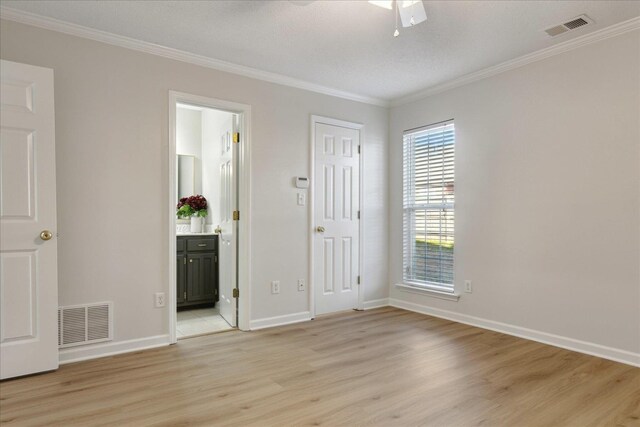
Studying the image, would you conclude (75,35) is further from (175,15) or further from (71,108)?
(175,15)

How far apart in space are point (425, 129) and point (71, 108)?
11.2 ft

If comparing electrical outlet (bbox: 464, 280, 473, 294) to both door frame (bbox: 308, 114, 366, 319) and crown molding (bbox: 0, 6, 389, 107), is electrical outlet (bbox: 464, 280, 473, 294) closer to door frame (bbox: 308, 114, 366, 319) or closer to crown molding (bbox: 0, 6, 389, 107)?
door frame (bbox: 308, 114, 366, 319)

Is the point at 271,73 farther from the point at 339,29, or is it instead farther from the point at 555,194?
the point at 555,194

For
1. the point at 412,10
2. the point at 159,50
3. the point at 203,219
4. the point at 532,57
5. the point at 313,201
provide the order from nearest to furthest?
the point at 412,10 → the point at 159,50 → the point at 532,57 → the point at 313,201 → the point at 203,219

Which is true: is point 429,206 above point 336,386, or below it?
above

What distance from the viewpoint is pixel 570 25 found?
2.91m

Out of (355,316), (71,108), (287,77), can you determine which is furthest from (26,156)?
(355,316)

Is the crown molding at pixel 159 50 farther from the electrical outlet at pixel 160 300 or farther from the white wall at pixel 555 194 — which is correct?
the electrical outlet at pixel 160 300

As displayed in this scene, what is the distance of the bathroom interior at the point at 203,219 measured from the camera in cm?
417

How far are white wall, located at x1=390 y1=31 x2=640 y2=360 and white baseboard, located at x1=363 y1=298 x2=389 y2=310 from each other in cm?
81

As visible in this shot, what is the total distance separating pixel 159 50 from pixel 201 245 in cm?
224

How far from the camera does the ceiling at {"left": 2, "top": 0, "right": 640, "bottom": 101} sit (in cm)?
268

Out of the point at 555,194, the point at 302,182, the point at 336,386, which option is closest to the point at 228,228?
the point at 302,182

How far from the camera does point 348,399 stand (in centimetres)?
233
